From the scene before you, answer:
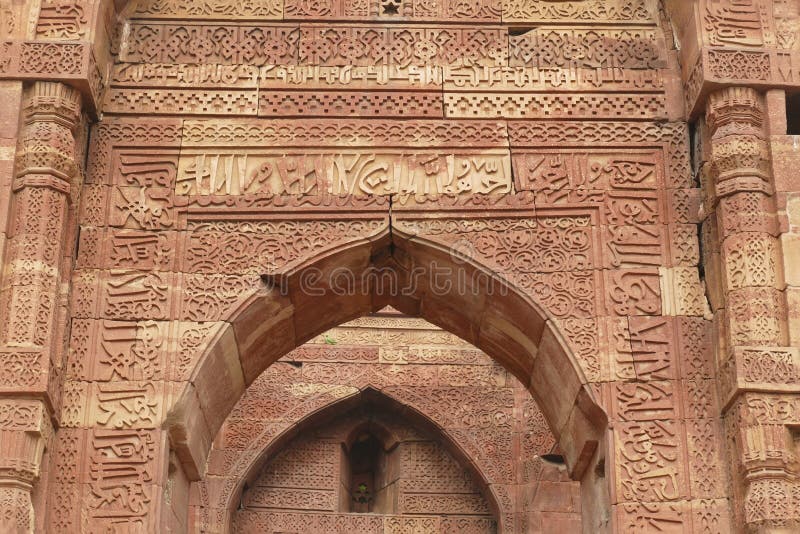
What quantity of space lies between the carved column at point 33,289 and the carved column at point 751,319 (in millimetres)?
3944

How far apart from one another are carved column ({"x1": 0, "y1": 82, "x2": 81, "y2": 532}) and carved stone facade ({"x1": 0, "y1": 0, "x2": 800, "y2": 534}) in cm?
2

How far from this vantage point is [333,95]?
30.4 feet

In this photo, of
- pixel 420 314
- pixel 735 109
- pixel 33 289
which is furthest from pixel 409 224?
pixel 33 289

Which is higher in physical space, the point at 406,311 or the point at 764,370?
the point at 406,311

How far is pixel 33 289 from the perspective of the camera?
27.0 feet

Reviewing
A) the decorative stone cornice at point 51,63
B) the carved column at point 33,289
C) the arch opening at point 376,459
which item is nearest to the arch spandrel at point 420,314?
the carved column at point 33,289

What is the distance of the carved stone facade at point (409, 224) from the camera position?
8.18 meters

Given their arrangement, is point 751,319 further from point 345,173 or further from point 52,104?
point 52,104

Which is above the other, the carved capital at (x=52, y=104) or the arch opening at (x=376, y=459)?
the carved capital at (x=52, y=104)

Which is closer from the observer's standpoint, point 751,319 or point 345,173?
point 751,319

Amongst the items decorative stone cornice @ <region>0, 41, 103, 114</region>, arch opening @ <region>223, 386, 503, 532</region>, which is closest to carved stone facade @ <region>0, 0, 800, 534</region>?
decorative stone cornice @ <region>0, 41, 103, 114</region>

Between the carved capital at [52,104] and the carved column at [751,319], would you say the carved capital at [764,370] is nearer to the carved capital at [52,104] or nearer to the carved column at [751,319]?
the carved column at [751,319]

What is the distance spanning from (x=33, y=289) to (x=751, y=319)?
4183 millimetres

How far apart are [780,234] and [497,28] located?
7.93 ft
